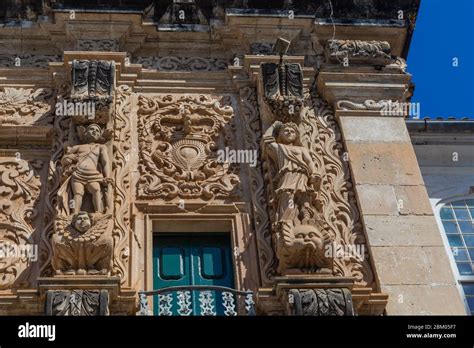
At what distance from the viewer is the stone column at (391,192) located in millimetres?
8820

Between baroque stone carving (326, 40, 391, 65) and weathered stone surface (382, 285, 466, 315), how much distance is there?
3359mm

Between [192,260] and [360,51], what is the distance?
354 cm

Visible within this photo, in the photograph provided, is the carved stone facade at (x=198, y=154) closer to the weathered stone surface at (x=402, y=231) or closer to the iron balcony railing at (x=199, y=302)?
the weathered stone surface at (x=402, y=231)

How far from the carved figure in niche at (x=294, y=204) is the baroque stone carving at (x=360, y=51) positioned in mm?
1584

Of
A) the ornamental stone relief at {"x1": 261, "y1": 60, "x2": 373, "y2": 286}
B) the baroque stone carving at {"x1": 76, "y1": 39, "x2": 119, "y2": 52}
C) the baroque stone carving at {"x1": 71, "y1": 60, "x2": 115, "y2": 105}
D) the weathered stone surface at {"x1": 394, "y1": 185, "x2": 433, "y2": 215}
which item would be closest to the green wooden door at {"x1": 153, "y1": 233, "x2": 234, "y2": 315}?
the ornamental stone relief at {"x1": 261, "y1": 60, "x2": 373, "y2": 286}

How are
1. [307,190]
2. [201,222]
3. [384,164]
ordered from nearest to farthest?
[307,190] → [201,222] → [384,164]

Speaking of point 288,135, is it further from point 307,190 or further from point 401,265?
point 401,265

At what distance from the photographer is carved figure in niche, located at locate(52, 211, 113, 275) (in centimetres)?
856

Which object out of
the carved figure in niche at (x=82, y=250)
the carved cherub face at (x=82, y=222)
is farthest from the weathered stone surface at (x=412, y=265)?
the carved cherub face at (x=82, y=222)

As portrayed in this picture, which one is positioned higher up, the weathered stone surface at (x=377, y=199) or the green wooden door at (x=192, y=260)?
the weathered stone surface at (x=377, y=199)

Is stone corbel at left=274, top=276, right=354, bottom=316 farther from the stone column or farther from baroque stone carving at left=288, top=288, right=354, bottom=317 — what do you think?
the stone column

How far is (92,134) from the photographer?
9727 millimetres
